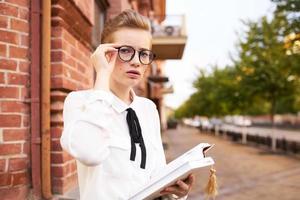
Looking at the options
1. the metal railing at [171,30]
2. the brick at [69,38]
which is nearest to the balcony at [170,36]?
the metal railing at [171,30]

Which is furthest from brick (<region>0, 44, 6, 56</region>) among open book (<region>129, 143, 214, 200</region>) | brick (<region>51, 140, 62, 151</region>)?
open book (<region>129, 143, 214, 200</region>)

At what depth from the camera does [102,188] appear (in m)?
1.42

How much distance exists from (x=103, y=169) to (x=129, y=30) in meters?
0.58

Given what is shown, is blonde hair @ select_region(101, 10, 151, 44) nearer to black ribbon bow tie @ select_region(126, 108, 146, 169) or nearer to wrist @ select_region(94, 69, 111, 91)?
wrist @ select_region(94, 69, 111, 91)

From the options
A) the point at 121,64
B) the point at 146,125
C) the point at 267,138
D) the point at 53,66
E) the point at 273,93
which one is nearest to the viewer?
the point at 121,64

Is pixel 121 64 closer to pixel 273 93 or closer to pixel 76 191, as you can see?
pixel 76 191

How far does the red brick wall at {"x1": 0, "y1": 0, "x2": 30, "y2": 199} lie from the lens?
250cm

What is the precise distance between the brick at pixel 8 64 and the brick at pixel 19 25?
0.25 meters

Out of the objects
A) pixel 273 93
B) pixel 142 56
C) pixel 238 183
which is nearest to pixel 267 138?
pixel 273 93

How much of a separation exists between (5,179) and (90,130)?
1.49m

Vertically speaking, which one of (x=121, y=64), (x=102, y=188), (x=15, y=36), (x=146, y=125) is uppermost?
(x=15, y=36)

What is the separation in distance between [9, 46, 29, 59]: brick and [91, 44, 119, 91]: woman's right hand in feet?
4.41

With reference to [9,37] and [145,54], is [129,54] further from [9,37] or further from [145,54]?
[9,37]

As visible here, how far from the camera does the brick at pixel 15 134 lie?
2.50 meters
